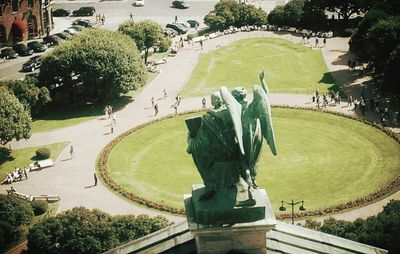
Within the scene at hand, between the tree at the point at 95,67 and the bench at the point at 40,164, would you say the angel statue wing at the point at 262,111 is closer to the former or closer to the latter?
the bench at the point at 40,164

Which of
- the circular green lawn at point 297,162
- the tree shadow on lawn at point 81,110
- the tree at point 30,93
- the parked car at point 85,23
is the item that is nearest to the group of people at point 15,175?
the circular green lawn at point 297,162

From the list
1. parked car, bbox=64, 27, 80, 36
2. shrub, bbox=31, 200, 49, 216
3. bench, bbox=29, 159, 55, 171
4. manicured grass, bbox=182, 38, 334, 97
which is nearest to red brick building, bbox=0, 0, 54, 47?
parked car, bbox=64, 27, 80, 36

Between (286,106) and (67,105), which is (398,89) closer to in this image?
(286,106)

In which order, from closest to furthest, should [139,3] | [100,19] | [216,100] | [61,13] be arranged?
[216,100] → [100,19] → [61,13] → [139,3]

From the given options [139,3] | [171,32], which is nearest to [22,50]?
[171,32]

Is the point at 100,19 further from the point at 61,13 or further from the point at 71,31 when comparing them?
the point at 61,13

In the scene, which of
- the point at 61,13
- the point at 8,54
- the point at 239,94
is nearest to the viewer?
the point at 239,94

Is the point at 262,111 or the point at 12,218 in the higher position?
the point at 262,111
